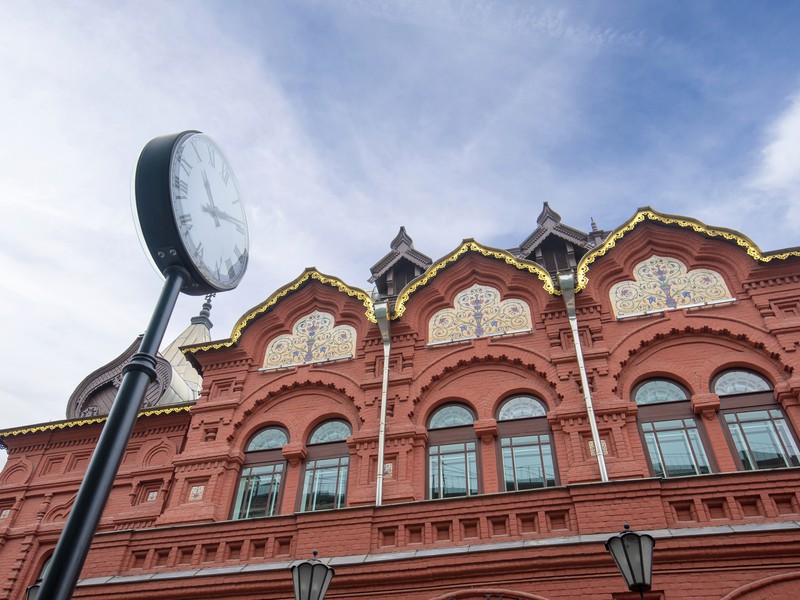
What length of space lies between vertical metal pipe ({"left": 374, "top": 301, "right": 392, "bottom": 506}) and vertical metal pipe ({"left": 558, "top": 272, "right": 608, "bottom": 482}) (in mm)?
3685

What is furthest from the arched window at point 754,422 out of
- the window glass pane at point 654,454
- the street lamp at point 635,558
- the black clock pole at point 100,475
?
the black clock pole at point 100,475

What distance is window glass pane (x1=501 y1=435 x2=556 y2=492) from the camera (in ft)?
39.1

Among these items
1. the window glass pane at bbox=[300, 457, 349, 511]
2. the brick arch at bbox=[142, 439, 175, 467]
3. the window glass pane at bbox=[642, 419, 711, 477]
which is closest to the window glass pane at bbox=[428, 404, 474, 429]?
the window glass pane at bbox=[300, 457, 349, 511]

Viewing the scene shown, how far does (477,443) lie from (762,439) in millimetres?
4919

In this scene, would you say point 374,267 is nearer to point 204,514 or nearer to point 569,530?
point 204,514

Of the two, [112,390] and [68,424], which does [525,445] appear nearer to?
[68,424]

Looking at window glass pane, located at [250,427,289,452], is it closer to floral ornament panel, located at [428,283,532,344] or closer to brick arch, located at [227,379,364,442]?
brick arch, located at [227,379,364,442]

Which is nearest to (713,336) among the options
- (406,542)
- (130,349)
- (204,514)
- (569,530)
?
(569,530)

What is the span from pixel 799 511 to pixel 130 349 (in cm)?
1709

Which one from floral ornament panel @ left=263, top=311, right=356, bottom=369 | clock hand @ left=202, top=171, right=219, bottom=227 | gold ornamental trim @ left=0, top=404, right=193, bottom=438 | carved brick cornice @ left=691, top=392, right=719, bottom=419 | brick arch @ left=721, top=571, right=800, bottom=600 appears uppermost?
floral ornament panel @ left=263, top=311, right=356, bottom=369

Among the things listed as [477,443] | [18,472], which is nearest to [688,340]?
[477,443]

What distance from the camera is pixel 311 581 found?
7559 mm

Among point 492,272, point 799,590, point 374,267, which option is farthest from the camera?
point 374,267

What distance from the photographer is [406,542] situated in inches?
428
